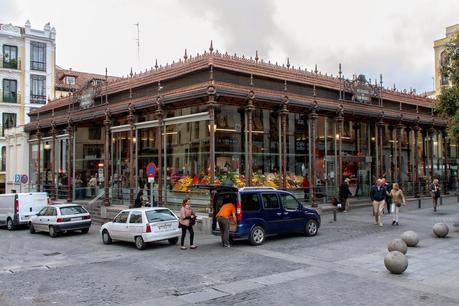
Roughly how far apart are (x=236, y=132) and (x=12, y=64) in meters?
37.1

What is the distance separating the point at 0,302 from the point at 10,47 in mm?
46532

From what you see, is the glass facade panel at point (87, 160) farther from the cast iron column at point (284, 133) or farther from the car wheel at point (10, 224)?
the cast iron column at point (284, 133)

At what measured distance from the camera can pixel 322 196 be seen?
25.1m

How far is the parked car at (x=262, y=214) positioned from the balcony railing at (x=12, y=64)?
136 feet

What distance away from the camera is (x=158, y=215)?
16312 mm

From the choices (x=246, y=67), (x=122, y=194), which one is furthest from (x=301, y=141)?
(x=122, y=194)

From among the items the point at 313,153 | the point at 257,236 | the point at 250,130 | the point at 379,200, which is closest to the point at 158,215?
the point at 257,236

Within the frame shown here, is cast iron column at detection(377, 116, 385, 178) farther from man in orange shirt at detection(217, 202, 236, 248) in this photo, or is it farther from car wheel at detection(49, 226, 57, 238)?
car wheel at detection(49, 226, 57, 238)

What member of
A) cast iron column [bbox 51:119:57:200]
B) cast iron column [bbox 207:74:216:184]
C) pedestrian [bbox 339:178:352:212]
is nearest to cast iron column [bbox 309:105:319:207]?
pedestrian [bbox 339:178:352:212]

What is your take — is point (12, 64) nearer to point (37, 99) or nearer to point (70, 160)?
point (37, 99)

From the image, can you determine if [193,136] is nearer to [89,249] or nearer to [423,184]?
[89,249]

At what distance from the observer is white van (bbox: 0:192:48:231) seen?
78.4 ft

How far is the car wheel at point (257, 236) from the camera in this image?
1526 cm

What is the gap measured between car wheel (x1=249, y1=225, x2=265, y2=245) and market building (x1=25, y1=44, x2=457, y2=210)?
5.08 metres
